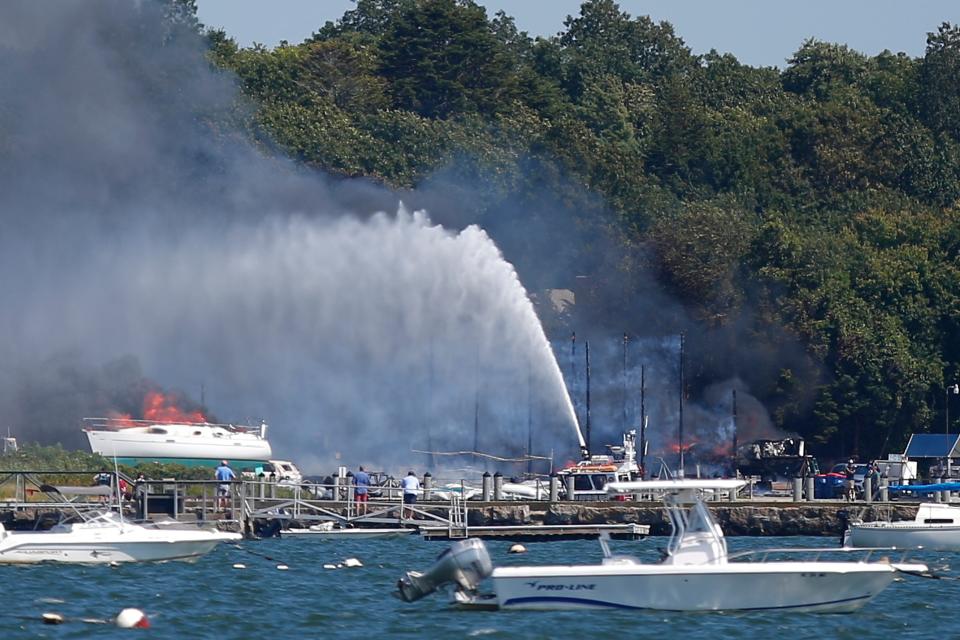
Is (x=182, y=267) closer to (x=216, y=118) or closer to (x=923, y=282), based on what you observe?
(x=216, y=118)

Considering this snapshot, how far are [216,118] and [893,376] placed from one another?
38.2 metres

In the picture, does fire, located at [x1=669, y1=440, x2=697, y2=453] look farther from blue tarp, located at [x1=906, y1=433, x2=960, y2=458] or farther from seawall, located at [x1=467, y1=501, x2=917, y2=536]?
seawall, located at [x1=467, y1=501, x2=917, y2=536]

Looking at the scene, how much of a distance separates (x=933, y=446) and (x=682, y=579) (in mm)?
45572

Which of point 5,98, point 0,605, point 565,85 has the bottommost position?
point 0,605

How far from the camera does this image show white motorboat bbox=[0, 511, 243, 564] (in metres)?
42.6

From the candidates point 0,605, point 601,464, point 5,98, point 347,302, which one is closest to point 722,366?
point 347,302

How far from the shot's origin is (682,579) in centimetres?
3441

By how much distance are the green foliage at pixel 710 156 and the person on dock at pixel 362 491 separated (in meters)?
30.5

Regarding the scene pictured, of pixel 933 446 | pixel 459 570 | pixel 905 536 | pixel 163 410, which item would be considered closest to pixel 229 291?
pixel 163 410

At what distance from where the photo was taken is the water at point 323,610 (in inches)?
1329

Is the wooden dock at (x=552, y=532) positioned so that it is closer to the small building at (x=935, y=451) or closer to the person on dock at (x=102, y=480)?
the person on dock at (x=102, y=480)

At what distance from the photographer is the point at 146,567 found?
4309 centimetres

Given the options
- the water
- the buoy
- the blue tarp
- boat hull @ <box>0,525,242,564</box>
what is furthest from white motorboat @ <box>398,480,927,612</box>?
the blue tarp

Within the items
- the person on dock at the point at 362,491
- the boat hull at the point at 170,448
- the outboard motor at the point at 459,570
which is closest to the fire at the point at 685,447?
the boat hull at the point at 170,448
